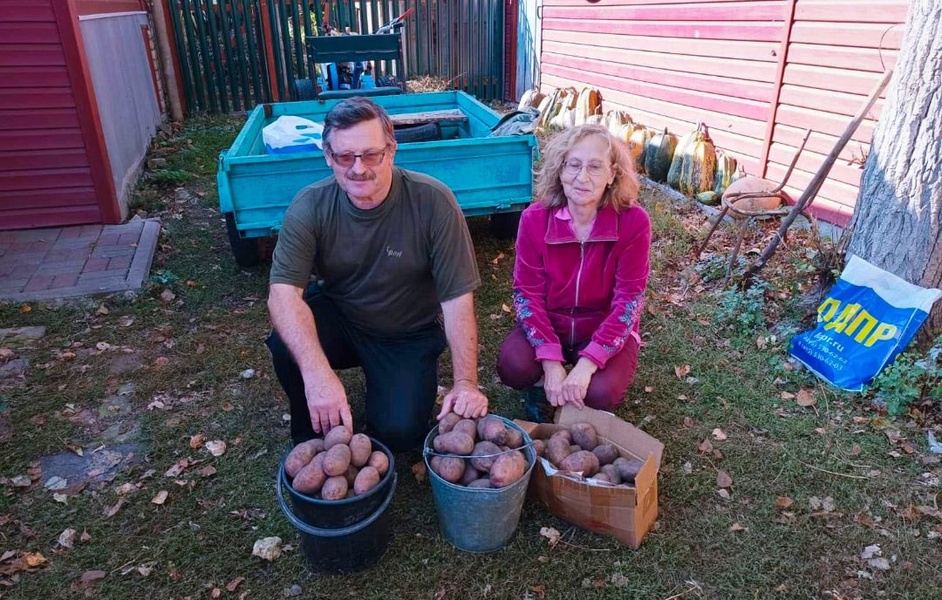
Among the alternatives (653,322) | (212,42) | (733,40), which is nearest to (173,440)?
(653,322)

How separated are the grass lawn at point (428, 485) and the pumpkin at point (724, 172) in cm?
190

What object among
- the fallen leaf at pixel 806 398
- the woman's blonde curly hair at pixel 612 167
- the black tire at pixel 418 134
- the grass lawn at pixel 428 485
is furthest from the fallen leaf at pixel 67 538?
the black tire at pixel 418 134

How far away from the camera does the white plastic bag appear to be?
16.3ft

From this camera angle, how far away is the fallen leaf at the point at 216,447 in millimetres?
3150

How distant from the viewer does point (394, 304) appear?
292cm

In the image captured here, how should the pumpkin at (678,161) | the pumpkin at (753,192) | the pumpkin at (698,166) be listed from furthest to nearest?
the pumpkin at (678,161) < the pumpkin at (698,166) < the pumpkin at (753,192)

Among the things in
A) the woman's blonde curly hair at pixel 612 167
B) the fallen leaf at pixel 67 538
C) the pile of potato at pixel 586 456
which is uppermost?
the woman's blonde curly hair at pixel 612 167

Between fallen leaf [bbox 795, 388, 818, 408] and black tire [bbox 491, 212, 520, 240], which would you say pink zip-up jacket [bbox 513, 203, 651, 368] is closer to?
fallen leaf [bbox 795, 388, 818, 408]

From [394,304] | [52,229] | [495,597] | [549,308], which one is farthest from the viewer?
[52,229]

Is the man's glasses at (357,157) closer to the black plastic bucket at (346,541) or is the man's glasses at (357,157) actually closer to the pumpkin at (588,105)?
the black plastic bucket at (346,541)

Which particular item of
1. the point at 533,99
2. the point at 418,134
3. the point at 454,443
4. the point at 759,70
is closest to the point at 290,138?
the point at 418,134

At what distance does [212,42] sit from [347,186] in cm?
1056

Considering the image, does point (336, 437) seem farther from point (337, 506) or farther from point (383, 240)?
point (383, 240)

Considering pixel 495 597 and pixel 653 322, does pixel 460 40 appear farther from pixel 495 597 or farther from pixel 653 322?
pixel 495 597
